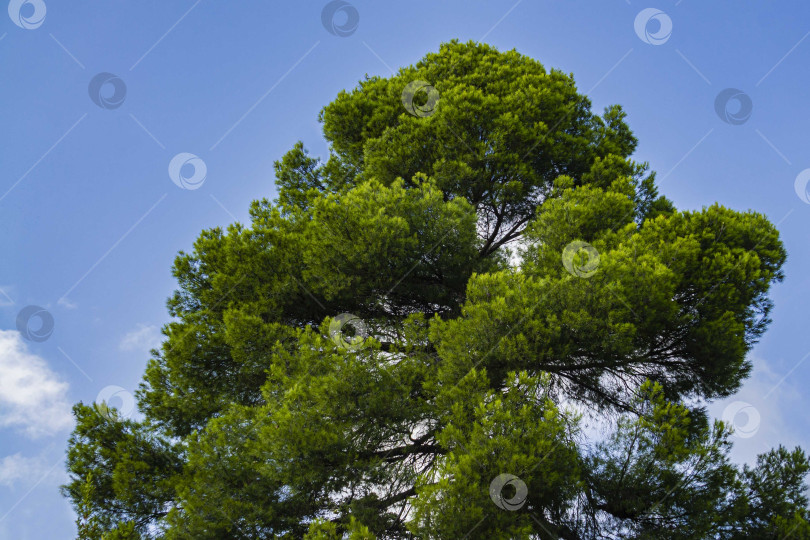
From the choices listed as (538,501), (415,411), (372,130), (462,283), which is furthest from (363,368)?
(372,130)

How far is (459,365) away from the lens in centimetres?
732

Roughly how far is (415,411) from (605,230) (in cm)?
411

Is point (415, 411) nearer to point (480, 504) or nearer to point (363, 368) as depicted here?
point (363, 368)

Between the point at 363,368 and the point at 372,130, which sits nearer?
the point at 363,368

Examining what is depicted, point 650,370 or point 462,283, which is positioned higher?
point 462,283

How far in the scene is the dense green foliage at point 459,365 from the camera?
636cm

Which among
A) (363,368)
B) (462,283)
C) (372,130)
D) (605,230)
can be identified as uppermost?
(372,130)

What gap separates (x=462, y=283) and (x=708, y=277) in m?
3.88

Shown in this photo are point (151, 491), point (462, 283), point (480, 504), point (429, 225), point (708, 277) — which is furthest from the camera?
point (462, 283)

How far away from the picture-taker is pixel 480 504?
19.0 feet

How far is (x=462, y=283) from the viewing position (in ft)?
31.8

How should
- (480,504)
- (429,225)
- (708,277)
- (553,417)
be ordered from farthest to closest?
(429,225) < (708,277) < (553,417) < (480,504)

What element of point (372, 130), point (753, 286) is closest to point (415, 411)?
point (753, 286)

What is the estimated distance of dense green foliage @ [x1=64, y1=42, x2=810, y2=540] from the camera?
20.9ft
